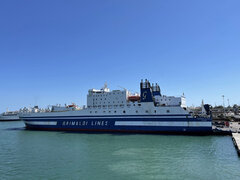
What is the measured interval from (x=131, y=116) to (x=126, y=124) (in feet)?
4.59

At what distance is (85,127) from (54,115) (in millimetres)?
6702

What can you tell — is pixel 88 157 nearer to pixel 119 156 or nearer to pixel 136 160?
pixel 119 156

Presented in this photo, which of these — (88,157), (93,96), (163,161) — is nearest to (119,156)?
(88,157)

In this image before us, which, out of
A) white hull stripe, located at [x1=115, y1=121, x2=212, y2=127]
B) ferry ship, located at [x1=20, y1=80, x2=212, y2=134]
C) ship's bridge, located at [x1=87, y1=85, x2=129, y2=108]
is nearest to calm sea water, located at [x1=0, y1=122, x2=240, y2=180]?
white hull stripe, located at [x1=115, y1=121, x2=212, y2=127]

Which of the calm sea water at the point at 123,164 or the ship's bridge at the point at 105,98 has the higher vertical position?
the ship's bridge at the point at 105,98

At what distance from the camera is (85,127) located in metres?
26.4

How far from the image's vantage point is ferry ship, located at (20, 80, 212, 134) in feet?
71.5

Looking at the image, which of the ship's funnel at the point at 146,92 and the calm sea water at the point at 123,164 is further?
the ship's funnel at the point at 146,92

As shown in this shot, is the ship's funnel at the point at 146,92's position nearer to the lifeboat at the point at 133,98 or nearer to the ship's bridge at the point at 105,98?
the lifeboat at the point at 133,98

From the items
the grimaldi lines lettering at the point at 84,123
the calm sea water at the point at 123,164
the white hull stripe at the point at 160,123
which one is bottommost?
the calm sea water at the point at 123,164

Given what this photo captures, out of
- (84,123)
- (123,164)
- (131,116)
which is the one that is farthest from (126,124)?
(123,164)

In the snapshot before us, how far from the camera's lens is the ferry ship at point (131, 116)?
71.5ft

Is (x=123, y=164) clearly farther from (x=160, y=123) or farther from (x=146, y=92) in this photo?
(x=146, y=92)

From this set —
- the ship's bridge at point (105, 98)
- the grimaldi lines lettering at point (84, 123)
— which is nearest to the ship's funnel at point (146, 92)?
the ship's bridge at point (105, 98)
